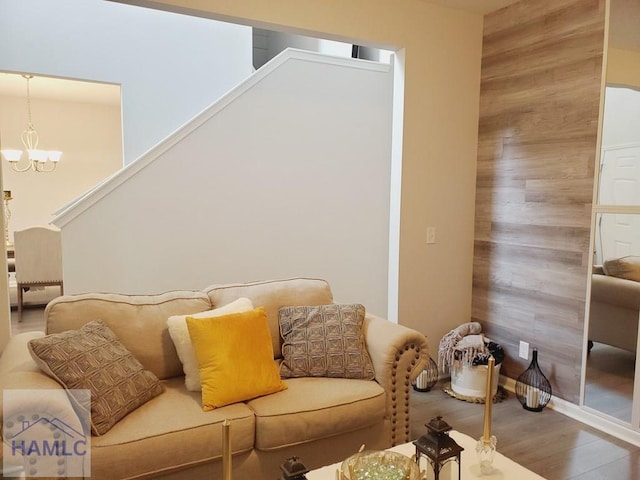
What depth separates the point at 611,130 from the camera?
9.09ft

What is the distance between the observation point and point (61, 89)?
659 centimetres

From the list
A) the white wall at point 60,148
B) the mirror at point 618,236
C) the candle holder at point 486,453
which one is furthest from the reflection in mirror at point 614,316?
the white wall at point 60,148

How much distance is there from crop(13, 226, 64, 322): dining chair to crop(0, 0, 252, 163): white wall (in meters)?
1.41

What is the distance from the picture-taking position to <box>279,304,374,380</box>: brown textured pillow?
8.03 ft

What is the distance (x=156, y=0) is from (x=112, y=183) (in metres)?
1.69

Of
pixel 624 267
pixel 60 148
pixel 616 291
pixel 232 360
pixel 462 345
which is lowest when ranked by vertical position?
pixel 462 345

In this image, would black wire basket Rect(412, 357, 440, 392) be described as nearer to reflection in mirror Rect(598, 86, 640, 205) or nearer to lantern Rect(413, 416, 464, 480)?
reflection in mirror Rect(598, 86, 640, 205)

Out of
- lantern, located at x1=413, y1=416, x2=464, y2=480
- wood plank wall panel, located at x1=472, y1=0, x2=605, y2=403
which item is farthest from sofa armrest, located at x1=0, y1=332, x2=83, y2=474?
wood plank wall panel, located at x1=472, y1=0, x2=605, y2=403

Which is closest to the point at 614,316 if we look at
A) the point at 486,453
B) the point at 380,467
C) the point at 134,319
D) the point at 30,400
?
the point at 486,453

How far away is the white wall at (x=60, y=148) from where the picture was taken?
7023 mm

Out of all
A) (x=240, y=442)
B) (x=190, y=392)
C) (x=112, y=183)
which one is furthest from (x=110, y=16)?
(x=240, y=442)

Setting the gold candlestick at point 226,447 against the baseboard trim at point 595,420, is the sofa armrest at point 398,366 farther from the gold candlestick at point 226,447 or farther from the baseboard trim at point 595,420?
the gold candlestick at point 226,447

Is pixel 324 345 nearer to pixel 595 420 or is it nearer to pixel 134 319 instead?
pixel 134 319

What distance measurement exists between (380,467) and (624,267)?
2.12 m
